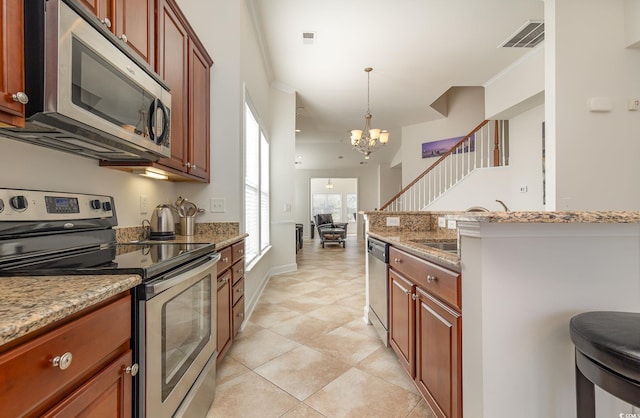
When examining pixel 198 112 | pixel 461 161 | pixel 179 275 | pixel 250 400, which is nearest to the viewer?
pixel 179 275

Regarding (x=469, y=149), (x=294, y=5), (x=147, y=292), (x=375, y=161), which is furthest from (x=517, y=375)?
(x=375, y=161)

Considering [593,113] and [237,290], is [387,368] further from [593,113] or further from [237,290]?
[593,113]

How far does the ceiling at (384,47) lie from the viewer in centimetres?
308

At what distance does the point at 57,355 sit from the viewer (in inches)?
24.9

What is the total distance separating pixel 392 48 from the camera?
12.5 ft

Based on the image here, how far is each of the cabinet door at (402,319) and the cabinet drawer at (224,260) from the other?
44.7 inches

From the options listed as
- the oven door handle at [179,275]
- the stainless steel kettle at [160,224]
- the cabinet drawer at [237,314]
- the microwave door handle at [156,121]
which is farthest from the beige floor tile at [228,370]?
the microwave door handle at [156,121]

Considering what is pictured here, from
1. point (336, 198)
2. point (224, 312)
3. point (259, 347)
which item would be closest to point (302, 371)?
point (259, 347)

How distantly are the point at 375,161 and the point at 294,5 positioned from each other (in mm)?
8169

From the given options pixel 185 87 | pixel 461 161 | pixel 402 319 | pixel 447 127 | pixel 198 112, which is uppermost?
pixel 447 127

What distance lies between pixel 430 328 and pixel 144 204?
2003mm

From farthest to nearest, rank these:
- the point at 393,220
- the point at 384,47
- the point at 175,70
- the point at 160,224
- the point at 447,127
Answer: the point at 447,127 → the point at 384,47 → the point at 393,220 → the point at 160,224 → the point at 175,70

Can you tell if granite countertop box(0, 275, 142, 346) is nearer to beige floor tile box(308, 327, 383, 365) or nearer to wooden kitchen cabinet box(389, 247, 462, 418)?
wooden kitchen cabinet box(389, 247, 462, 418)

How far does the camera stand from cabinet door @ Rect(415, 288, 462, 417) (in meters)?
1.20
